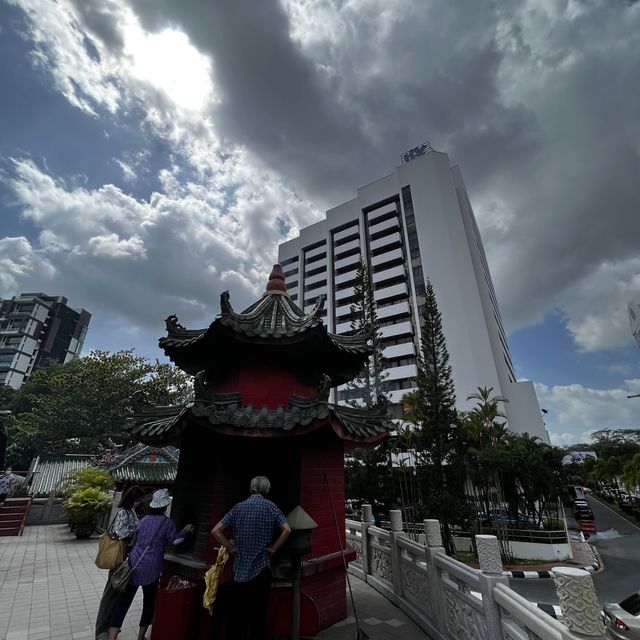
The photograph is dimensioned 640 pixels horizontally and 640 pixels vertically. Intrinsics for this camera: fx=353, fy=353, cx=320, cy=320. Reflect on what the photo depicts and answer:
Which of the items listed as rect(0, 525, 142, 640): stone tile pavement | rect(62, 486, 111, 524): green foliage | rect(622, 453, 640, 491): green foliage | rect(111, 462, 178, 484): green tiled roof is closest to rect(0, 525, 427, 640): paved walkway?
rect(0, 525, 142, 640): stone tile pavement

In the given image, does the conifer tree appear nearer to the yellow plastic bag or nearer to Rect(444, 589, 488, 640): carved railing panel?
Rect(444, 589, 488, 640): carved railing panel

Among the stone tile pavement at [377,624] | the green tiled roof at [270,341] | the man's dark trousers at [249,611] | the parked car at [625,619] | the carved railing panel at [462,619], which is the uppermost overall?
the green tiled roof at [270,341]

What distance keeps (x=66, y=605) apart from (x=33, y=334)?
71651 mm

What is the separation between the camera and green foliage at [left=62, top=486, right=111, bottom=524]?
11758 mm

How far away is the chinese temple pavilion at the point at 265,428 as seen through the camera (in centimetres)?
427

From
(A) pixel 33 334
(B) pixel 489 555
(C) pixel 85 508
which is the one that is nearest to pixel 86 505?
(C) pixel 85 508

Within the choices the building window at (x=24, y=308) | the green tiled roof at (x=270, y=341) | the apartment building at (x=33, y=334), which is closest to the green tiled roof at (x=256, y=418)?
the green tiled roof at (x=270, y=341)

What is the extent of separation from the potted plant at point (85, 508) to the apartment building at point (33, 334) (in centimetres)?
5764

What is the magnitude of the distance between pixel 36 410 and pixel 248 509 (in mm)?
33588

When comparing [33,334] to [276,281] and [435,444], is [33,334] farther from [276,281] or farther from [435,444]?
[276,281]

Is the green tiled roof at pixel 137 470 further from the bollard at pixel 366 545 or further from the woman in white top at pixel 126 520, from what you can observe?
the woman in white top at pixel 126 520

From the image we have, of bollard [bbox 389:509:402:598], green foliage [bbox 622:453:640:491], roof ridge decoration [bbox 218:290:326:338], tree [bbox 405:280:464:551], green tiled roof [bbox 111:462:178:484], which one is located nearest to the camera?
roof ridge decoration [bbox 218:290:326:338]

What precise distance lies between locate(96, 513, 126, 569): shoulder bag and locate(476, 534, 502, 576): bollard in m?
3.87

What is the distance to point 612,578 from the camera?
12.1m
